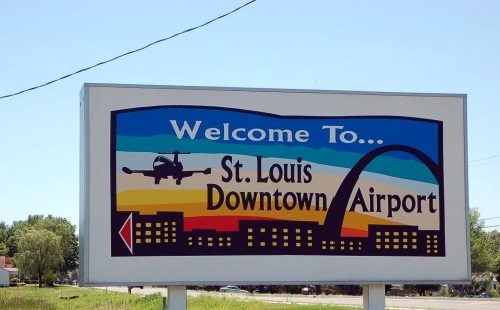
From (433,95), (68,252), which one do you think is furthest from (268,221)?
(68,252)

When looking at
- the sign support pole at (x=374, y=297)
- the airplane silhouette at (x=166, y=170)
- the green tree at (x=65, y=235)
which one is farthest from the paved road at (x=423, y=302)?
the green tree at (x=65, y=235)

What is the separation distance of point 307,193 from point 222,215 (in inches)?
66.4

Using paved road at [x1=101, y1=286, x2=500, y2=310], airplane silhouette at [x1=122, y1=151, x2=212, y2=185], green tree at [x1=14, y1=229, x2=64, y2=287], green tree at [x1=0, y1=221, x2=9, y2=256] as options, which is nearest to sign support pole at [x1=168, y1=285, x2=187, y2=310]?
Answer: airplane silhouette at [x1=122, y1=151, x2=212, y2=185]

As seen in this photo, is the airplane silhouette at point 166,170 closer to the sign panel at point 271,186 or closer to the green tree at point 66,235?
the sign panel at point 271,186

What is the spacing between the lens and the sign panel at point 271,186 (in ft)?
48.6

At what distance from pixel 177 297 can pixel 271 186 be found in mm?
2679

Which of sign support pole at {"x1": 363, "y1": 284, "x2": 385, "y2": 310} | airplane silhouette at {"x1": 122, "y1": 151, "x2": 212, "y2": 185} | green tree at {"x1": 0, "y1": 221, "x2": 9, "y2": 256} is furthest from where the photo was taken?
green tree at {"x1": 0, "y1": 221, "x2": 9, "y2": 256}

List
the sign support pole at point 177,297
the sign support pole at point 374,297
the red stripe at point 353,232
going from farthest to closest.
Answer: the sign support pole at point 374,297 → the red stripe at point 353,232 → the sign support pole at point 177,297

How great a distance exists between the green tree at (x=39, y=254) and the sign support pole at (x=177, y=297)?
91.2m

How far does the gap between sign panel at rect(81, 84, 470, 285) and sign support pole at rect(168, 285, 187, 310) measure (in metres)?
0.38

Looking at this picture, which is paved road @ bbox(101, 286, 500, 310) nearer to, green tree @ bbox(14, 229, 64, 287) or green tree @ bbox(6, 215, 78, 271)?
green tree @ bbox(14, 229, 64, 287)

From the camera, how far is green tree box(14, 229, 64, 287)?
338ft

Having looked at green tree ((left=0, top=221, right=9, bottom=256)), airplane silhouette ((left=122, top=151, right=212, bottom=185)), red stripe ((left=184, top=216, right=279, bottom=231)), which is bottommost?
green tree ((left=0, top=221, right=9, bottom=256))

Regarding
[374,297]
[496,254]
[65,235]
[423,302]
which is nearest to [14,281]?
[65,235]
